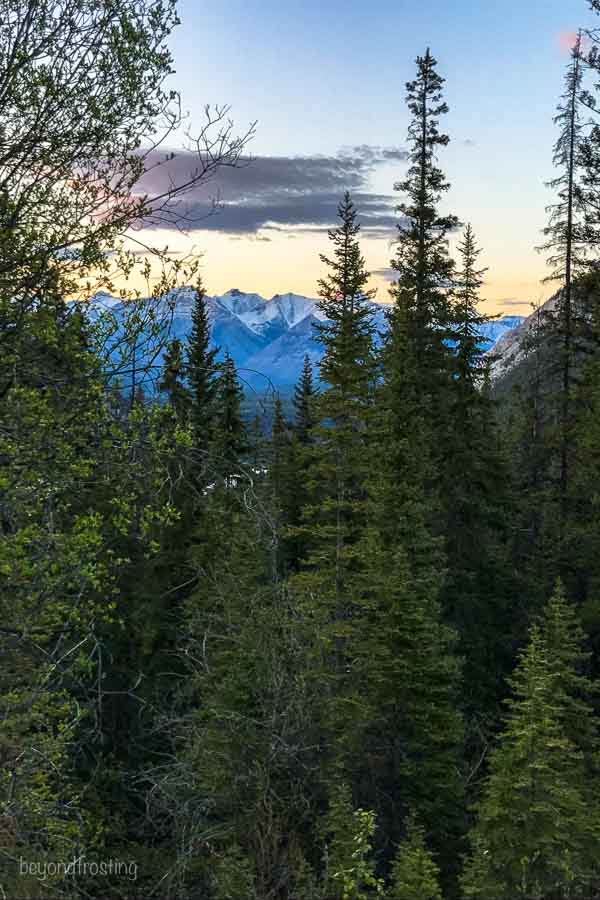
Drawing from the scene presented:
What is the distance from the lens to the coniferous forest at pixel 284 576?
6.79 meters

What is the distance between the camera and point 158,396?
7.16 m

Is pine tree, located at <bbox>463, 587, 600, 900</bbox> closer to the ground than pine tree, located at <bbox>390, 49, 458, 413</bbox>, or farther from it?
closer to the ground

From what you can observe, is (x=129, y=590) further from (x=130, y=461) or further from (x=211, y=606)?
(x=130, y=461)

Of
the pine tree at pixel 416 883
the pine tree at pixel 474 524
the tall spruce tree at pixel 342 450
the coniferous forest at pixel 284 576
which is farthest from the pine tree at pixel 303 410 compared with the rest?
the pine tree at pixel 416 883

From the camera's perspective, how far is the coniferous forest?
6.79 metres

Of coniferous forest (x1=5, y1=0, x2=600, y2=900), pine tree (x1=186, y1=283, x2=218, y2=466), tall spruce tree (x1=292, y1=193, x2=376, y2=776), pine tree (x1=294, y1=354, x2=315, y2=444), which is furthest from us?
pine tree (x1=294, y1=354, x2=315, y2=444)

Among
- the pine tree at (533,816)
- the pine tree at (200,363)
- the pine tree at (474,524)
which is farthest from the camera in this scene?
the pine tree at (200,363)

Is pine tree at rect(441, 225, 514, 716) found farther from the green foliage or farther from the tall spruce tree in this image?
the green foliage

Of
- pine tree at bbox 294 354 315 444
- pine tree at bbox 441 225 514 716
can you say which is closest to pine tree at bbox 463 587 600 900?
pine tree at bbox 441 225 514 716

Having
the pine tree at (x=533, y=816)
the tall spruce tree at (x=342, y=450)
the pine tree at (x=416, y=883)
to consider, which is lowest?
the pine tree at (x=533, y=816)

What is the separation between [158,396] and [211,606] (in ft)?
48.0

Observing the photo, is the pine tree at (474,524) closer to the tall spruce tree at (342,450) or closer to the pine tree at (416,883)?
the tall spruce tree at (342,450)

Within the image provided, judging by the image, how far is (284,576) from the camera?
21656mm

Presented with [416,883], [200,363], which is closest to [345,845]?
[416,883]
